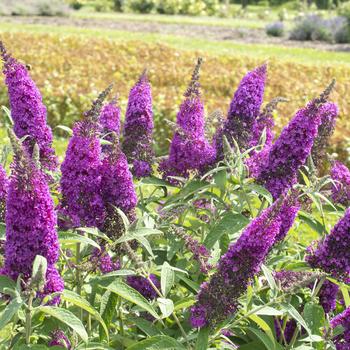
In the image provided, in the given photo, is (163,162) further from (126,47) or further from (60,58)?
(126,47)

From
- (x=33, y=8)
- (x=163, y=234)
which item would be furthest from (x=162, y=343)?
(x=33, y=8)

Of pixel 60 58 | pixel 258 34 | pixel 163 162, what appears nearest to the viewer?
pixel 163 162

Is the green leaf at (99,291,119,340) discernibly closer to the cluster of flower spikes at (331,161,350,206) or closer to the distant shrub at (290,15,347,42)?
the cluster of flower spikes at (331,161,350,206)

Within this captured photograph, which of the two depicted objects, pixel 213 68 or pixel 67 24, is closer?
pixel 213 68

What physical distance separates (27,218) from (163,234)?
0.81 metres

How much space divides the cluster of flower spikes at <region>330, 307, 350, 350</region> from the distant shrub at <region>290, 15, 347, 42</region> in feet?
73.1

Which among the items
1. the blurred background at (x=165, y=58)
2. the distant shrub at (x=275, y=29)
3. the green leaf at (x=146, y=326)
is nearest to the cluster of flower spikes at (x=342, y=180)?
the blurred background at (x=165, y=58)

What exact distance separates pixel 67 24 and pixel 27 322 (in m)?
22.6

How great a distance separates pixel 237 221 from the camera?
108 inches

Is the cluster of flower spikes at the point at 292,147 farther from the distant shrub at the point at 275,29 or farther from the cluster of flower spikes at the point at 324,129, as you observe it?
the distant shrub at the point at 275,29

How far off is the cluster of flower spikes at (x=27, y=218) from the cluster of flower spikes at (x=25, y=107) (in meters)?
0.67

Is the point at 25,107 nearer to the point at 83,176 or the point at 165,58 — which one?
the point at 83,176

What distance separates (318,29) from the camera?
23.8 m

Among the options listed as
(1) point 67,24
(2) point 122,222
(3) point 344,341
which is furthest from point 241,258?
(1) point 67,24
